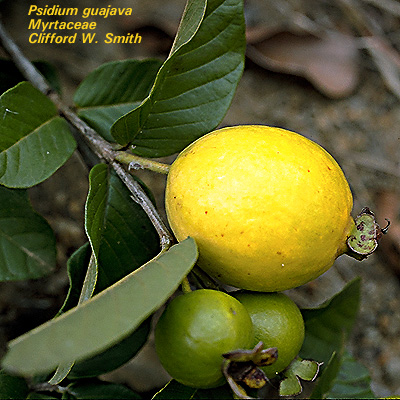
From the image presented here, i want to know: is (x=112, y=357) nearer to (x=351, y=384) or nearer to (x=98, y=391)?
(x=98, y=391)

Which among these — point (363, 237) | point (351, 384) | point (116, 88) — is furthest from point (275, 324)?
point (116, 88)

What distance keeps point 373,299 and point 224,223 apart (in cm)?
150

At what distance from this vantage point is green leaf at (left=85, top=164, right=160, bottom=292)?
4.68ft

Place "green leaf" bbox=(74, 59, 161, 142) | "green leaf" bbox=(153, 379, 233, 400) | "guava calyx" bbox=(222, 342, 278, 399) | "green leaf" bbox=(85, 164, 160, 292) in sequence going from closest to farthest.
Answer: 1. "guava calyx" bbox=(222, 342, 278, 399)
2. "green leaf" bbox=(153, 379, 233, 400)
3. "green leaf" bbox=(85, 164, 160, 292)
4. "green leaf" bbox=(74, 59, 161, 142)

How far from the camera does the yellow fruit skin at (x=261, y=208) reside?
3.39 feet

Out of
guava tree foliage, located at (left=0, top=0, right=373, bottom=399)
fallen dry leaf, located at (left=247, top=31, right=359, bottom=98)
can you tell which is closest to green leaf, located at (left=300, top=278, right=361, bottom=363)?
guava tree foliage, located at (left=0, top=0, right=373, bottom=399)

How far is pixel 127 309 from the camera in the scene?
826mm

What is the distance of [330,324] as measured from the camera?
1576mm

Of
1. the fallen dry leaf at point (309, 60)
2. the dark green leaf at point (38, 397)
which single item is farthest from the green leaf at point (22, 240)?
the fallen dry leaf at point (309, 60)

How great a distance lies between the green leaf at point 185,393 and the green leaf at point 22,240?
1.81ft

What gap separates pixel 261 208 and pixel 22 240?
2.79 ft

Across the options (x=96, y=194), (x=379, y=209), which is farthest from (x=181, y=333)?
(x=379, y=209)

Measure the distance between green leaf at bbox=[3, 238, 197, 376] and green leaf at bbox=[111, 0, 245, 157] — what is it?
1.78ft

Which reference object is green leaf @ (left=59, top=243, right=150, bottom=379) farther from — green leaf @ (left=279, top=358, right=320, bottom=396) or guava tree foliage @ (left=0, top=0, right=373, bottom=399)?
green leaf @ (left=279, top=358, right=320, bottom=396)
